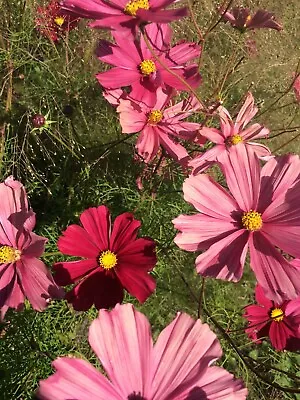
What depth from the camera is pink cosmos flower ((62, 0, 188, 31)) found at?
2.11 feet

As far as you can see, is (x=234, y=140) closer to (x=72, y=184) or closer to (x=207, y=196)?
(x=207, y=196)

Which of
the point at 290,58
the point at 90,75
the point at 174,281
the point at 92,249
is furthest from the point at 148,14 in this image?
the point at 290,58

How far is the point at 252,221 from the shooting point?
77 cm

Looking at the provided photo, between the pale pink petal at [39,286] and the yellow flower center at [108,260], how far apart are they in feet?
0.34

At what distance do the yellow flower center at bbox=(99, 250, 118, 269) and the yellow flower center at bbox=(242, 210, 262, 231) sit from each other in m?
0.24

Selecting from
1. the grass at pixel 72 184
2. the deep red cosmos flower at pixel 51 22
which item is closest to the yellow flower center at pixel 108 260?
the grass at pixel 72 184

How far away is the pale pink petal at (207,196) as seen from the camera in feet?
2.48

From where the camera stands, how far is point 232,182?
79cm

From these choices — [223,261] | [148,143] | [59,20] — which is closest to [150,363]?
[223,261]

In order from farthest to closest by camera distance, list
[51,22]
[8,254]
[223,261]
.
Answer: [51,22] → [8,254] → [223,261]

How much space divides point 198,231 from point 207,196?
0.06 m

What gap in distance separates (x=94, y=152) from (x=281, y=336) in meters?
0.70

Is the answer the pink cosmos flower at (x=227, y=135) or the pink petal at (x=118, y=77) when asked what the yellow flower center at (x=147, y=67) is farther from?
the pink cosmos flower at (x=227, y=135)

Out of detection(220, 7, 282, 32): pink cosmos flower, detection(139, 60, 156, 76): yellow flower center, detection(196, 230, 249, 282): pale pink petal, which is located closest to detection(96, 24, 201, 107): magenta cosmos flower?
detection(139, 60, 156, 76): yellow flower center
